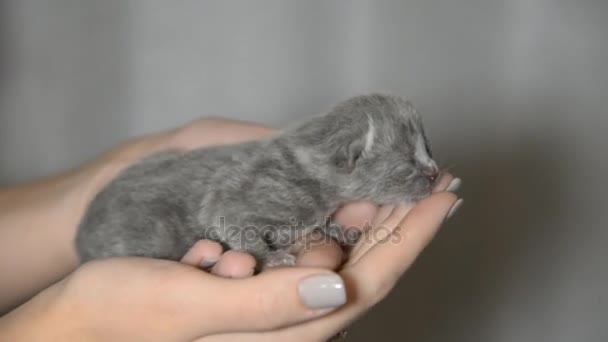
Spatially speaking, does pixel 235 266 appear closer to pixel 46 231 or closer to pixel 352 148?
pixel 352 148

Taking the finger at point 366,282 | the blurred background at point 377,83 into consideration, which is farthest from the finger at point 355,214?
the blurred background at point 377,83

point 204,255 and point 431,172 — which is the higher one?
point 431,172

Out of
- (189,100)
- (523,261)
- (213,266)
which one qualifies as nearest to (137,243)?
(213,266)

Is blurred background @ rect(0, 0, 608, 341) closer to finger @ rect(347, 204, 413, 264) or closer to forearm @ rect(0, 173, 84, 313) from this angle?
forearm @ rect(0, 173, 84, 313)

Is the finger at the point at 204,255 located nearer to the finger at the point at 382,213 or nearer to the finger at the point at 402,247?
the finger at the point at 402,247

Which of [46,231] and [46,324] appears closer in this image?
[46,324]

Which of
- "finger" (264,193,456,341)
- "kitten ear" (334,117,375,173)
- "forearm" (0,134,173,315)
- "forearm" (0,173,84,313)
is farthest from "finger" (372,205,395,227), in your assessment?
"forearm" (0,173,84,313)

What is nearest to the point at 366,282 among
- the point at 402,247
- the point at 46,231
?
the point at 402,247
